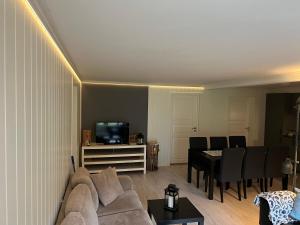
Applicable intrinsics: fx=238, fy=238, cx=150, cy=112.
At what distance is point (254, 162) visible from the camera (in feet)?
14.5

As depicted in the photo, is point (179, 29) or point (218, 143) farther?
point (218, 143)

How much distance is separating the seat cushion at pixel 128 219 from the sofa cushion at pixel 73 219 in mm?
791

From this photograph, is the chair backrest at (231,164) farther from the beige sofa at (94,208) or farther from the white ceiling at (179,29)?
the white ceiling at (179,29)

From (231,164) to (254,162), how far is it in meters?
0.50

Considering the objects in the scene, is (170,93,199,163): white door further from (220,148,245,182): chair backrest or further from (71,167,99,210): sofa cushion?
(71,167,99,210): sofa cushion

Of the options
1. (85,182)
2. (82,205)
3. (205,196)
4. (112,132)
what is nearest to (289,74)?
(205,196)

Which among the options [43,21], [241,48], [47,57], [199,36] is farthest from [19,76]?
[241,48]

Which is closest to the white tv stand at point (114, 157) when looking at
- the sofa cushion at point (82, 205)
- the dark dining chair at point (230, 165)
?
the dark dining chair at point (230, 165)

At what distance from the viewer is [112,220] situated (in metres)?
2.65

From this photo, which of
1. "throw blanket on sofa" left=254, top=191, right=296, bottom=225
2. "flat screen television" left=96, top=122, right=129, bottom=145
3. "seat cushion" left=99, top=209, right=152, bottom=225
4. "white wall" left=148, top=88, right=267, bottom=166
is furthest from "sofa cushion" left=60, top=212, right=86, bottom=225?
"white wall" left=148, top=88, right=267, bottom=166

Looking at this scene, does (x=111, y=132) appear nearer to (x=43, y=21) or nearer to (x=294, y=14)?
Answer: (x=43, y=21)

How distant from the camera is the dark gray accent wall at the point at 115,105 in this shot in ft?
20.1

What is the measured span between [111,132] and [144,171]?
50.4 inches

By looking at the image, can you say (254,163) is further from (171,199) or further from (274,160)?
(171,199)
